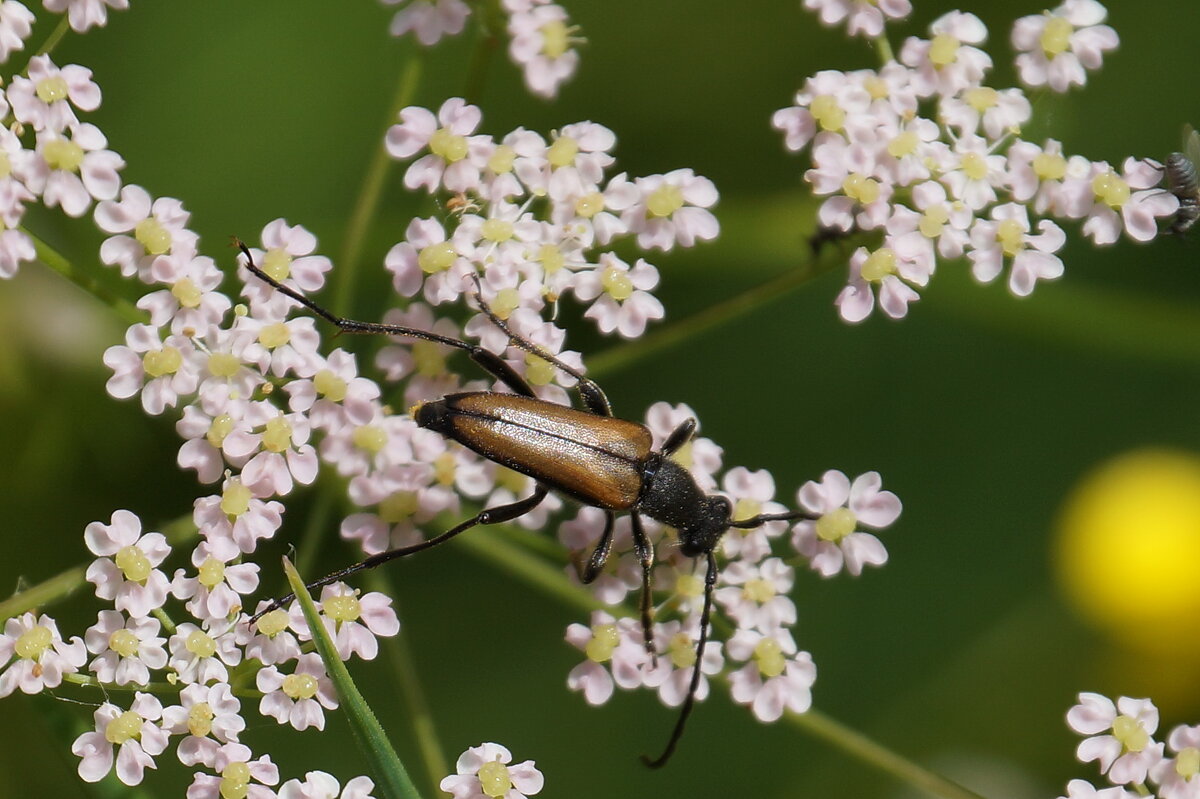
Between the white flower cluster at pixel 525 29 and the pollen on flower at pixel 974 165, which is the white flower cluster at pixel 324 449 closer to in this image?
the white flower cluster at pixel 525 29

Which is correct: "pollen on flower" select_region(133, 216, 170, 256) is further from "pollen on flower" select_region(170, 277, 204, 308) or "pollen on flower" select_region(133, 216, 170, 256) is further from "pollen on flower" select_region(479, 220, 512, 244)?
"pollen on flower" select_region(479, 220, 512, 244)

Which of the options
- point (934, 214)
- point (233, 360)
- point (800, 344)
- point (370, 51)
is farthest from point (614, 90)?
point (233, 360)

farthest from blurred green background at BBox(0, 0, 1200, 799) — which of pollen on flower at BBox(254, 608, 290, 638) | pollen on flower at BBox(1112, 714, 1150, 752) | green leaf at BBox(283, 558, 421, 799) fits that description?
green leaf at BBox(283, 558, 421, 799)

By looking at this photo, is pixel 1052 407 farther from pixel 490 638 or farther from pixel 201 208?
pixel 201 208

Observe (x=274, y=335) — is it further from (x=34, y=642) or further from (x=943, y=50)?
(x=943, y=50)

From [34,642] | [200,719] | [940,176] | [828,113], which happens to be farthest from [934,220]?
[34,642]
